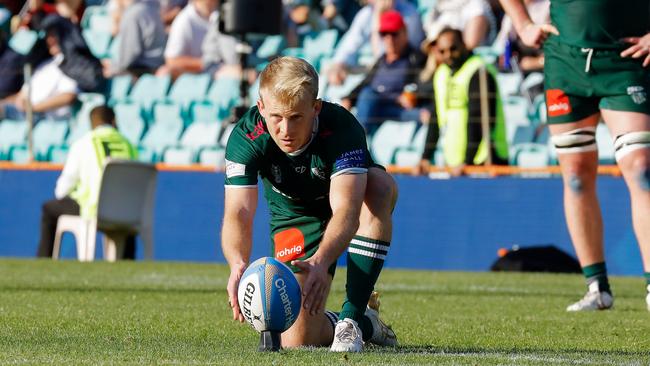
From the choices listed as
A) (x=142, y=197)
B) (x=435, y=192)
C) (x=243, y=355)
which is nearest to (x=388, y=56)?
(x=435, y=192)

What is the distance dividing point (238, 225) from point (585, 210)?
3.35 meters

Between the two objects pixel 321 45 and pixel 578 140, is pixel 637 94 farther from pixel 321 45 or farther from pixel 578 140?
pixel 321 45

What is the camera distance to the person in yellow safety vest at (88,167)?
15.6 m

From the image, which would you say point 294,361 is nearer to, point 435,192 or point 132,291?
point 132,291

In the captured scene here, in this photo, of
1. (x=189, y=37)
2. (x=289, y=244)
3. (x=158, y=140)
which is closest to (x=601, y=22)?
(x=289, y=244)

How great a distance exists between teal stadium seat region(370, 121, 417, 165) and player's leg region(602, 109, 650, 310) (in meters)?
7.73

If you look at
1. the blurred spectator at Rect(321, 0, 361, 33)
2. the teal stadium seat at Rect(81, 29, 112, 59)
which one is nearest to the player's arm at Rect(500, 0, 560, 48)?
the blurred spectator at Rect(321, 0, 361, 33)

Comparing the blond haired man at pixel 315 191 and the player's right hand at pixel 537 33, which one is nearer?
the blond haired man at pixel 315 191

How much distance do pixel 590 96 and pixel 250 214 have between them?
3.17 m

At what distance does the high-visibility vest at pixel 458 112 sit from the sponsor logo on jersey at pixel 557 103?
20.0ft

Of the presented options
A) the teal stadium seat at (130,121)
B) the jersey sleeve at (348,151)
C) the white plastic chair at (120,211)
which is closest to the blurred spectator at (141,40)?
the teal stadium seat at (130,121)

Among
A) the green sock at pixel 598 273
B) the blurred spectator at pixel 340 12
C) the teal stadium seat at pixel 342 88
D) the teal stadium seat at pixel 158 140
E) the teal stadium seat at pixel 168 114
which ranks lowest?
the teal stadium seat at pixel 158 140

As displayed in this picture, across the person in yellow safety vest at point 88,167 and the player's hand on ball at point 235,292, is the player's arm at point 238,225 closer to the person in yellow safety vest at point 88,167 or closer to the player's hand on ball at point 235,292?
the player's hand on ball at point 235,292

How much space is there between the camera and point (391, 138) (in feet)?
52.5
